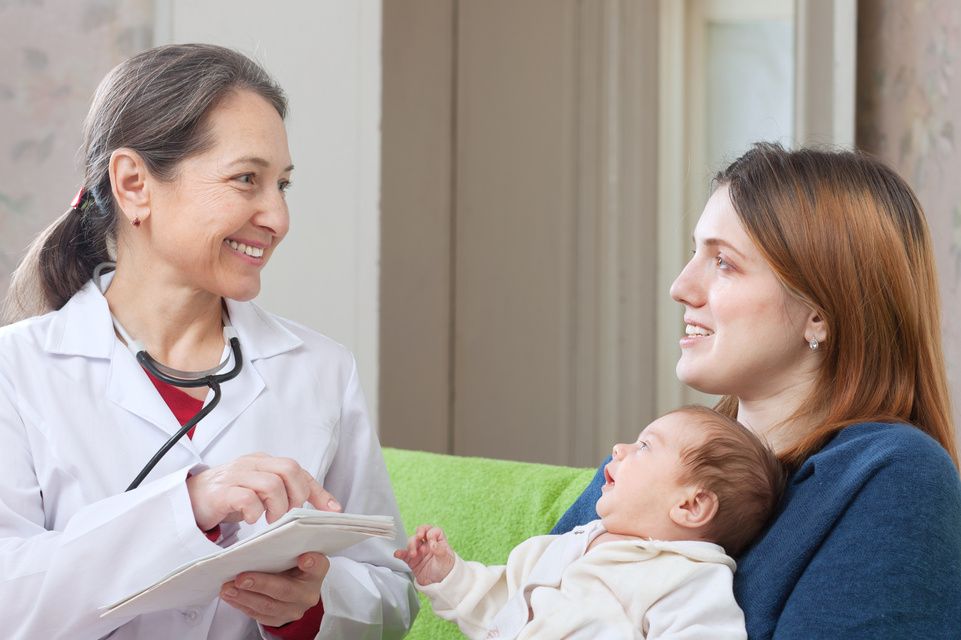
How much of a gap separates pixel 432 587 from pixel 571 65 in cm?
274

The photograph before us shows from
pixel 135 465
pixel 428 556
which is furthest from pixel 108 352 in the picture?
pixel 428 556

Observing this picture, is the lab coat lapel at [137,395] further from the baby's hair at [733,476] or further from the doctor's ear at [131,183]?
the baby's hair at [733,476]

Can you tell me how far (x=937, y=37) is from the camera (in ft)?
7.71

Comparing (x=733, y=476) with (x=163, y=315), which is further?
(x=163, y=315)

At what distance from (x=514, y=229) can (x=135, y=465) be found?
2553 millimetres

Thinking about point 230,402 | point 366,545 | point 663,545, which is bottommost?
point 366,545

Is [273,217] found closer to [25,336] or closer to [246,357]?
[246,357]

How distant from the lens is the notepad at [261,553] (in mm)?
1160

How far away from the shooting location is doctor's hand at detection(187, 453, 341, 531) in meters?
1.31

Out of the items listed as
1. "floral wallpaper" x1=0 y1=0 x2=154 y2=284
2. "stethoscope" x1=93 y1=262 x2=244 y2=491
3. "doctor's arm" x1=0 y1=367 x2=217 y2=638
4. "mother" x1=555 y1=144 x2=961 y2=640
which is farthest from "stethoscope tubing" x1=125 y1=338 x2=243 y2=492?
"floral wallpaper" x1=0 y1=0 x2=154 y2=284

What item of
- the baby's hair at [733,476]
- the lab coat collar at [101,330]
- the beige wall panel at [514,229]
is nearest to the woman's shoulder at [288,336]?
the lab coat collar at [101,330]

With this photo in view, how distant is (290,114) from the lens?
2812 mm

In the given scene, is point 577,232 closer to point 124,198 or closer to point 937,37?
point 937,37

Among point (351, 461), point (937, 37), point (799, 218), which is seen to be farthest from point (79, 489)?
point (937, 37)
